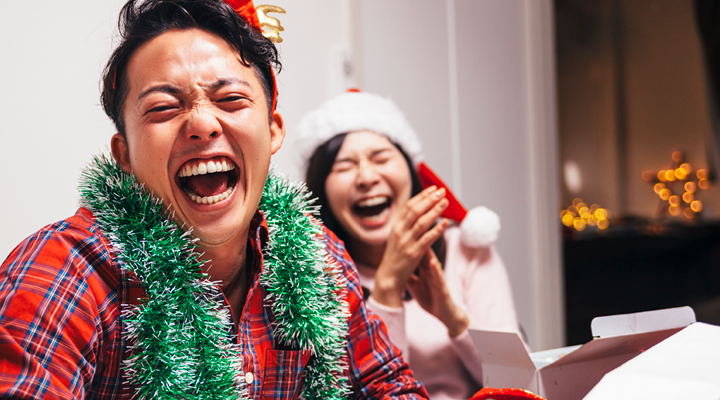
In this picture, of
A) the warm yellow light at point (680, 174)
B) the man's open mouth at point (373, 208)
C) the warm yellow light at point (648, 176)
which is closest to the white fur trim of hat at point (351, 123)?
the man's open mouth at point (373, 208)

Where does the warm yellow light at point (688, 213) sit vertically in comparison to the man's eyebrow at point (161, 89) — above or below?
below

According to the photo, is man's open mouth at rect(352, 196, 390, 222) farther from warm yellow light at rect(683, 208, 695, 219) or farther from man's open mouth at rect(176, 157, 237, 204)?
warm yellow light at rect(683, 208, 695, 219)

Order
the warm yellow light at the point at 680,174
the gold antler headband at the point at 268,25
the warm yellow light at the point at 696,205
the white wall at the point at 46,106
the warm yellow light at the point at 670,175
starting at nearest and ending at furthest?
the gold antler headband at the point at 268,25, the white wall at the point at 46,106, the warm yellow light at the point at 696,205, the warm yellow light at the point at 680,174, the warm yellow light at the point at 670,175

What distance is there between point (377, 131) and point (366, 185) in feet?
0.59

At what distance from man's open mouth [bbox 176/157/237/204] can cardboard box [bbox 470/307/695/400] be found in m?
0.48

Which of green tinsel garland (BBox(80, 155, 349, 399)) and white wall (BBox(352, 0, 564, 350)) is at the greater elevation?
white wall (BBox(352, 0, 564, 350))

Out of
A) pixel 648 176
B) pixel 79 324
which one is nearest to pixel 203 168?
pixel 79 324

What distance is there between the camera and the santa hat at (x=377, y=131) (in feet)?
4.67

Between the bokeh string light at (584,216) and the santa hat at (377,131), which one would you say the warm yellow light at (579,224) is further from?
the santa hat at (377,131)

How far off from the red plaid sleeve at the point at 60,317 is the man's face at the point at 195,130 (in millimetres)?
125

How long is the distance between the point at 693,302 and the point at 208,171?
3.67 metres

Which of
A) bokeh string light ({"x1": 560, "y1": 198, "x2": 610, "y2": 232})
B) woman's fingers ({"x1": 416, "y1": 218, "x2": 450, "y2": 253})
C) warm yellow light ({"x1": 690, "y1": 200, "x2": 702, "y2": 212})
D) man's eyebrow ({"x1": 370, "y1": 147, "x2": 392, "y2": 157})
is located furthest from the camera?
bokeh string light ({"x1": 560, "y1": 198, "x2": 610, "y2": 232})

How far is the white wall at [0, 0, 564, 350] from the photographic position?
3.57ft

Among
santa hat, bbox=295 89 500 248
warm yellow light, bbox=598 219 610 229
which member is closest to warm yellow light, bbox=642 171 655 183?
warm yellow light, bbox=598 219 610 229
